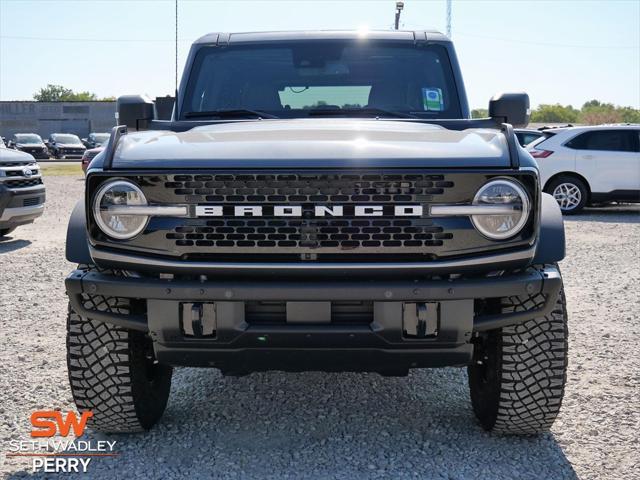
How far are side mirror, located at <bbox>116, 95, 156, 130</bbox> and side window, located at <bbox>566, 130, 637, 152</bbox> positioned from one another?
35.0 ft

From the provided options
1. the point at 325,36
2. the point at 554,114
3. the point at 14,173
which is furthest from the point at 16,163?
the point at 554,114

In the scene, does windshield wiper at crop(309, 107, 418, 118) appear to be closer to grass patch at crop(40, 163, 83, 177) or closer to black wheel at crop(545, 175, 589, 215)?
black wheel at crop(545, 175, 589, 215)

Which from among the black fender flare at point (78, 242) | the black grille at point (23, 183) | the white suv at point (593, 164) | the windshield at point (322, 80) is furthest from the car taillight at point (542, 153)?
the black fender flare at point (78, 242)

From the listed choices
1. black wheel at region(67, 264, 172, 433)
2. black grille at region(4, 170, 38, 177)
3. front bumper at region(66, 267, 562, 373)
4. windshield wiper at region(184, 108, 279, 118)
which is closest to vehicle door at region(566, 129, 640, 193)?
black grille at region(4, 170, 38, 177)

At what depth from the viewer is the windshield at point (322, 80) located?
169 inches

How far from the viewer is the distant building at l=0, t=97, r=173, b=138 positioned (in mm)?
61156

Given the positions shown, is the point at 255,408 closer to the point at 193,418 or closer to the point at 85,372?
the point at 193,418

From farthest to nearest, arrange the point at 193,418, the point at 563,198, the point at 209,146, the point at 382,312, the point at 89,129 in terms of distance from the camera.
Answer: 1. the point at 89,129
2. the point at 563,198
3. the point at 193,418
4. the point at 209,146
5. the point at 382,312

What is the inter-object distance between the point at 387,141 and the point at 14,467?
6.88 ft

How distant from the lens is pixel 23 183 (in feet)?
32.2

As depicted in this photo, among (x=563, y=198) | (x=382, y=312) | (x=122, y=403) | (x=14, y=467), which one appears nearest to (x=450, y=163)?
(x=382, y=312)

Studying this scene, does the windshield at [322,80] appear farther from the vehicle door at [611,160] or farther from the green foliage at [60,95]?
the green foliage at [60,95]

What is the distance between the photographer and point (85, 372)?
10.5 ft

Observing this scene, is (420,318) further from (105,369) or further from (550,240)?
(105,369)
